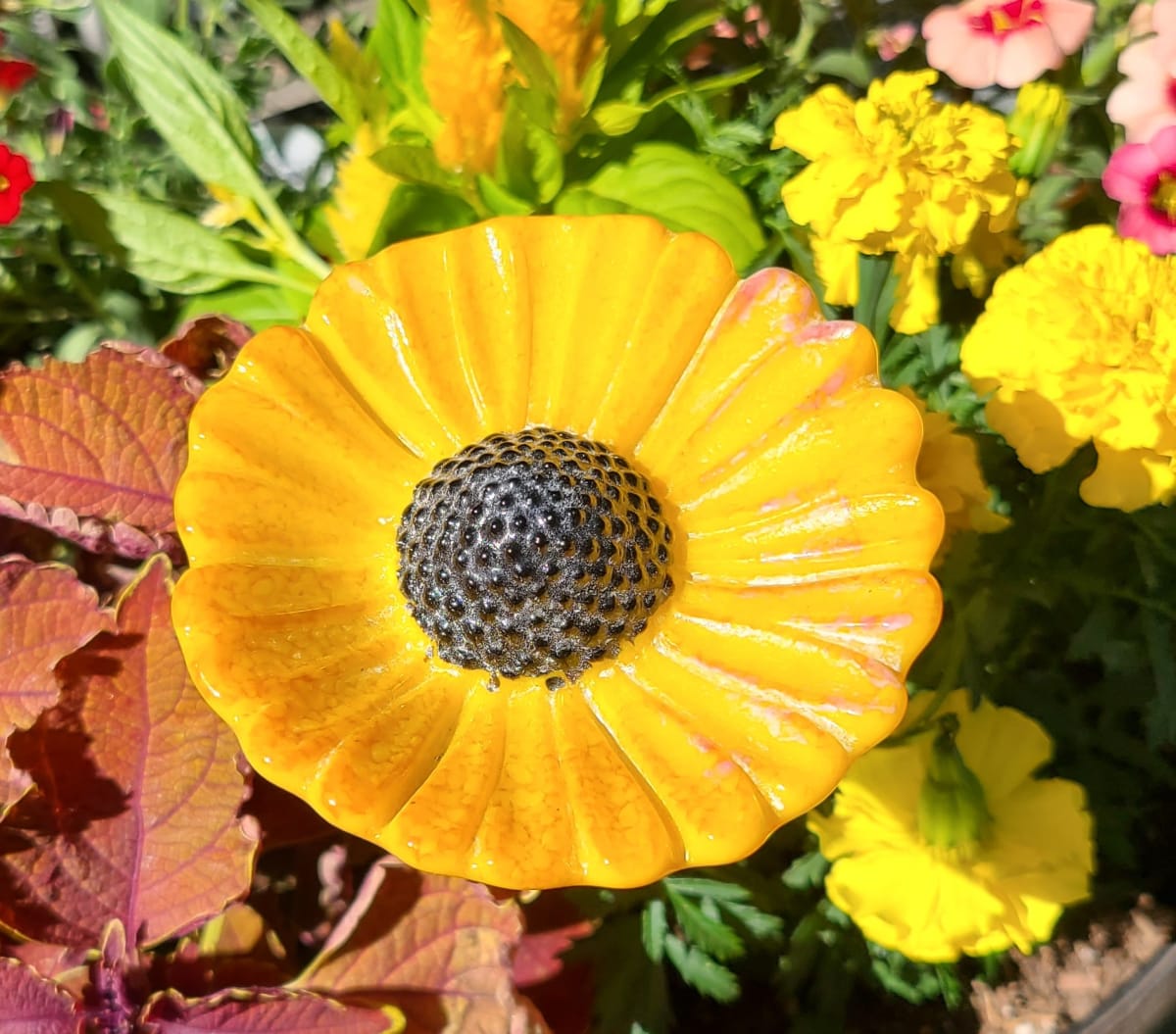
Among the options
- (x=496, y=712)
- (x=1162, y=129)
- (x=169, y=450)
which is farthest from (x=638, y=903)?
(x=1162, y=129)

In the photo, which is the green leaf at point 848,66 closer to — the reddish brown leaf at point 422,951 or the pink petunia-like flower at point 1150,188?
the pink petunia-like flower at point 1150,188

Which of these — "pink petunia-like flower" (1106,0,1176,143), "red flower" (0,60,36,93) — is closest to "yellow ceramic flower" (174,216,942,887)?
"pink petunia-like flower" (1106,0,1176,143)

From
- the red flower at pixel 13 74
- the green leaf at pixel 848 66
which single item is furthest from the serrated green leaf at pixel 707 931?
the red flower at pixel 13 74

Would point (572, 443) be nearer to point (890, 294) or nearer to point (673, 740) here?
point (673, 740)

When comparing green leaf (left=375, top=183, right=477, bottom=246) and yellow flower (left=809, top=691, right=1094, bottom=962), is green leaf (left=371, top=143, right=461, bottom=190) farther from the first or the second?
yellow flower (left=809, top=691, right=1094, bottom=962)

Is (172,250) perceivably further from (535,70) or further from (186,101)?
(535,70)

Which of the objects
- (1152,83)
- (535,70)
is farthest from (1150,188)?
(535,70)
